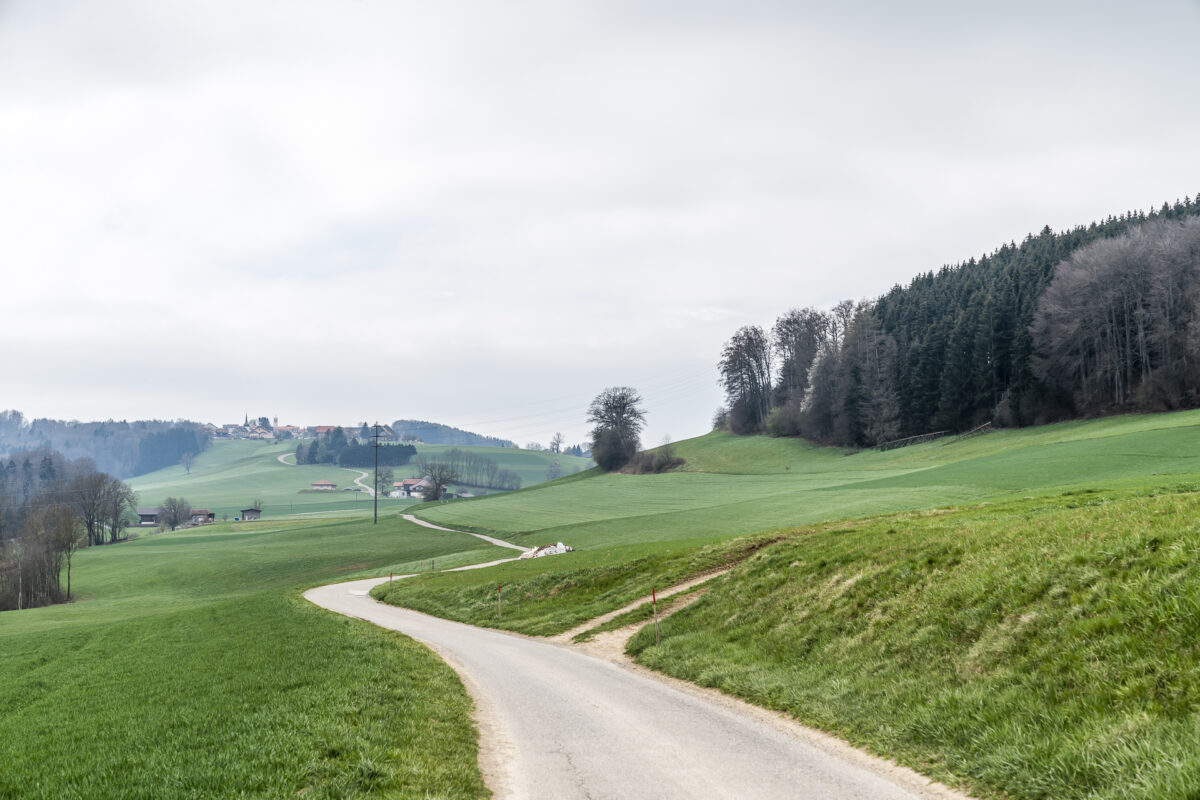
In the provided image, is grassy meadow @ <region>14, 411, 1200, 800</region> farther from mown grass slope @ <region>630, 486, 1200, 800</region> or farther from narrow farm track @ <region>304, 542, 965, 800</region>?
narrow farm track @ <region>304, 542, 965, 800</region>

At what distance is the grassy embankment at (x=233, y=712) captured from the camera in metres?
9.99

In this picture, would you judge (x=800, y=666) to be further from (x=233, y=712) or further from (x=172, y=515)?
(x=172, y=515)

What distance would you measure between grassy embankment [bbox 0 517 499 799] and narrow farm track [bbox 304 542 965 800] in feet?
2.66

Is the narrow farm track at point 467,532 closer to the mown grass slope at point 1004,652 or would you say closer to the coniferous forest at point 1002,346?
the mown grass slope at point 1004,652

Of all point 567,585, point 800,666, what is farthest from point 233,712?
point 567,585

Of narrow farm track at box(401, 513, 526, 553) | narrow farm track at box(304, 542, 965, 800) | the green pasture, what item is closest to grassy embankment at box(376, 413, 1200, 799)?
narrow farm track at box(304, 542, 965, 800)

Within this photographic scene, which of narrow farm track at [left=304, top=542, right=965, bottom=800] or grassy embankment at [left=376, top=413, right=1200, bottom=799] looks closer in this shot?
grassy embankment at [left=376, top=413, right=1200, bottom=799]

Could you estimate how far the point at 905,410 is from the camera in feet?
359

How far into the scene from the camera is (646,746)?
1217 cm

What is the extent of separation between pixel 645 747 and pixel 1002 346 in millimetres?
102375

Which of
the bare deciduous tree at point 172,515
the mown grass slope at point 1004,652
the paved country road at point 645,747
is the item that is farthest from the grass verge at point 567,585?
the bare deciduous tree at point 172,515

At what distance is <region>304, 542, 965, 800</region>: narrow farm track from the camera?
10031mm

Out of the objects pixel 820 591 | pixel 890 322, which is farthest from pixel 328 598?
pixel 890 322

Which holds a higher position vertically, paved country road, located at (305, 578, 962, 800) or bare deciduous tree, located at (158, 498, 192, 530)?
paved country road, located at (305, 578, 962, 800)
